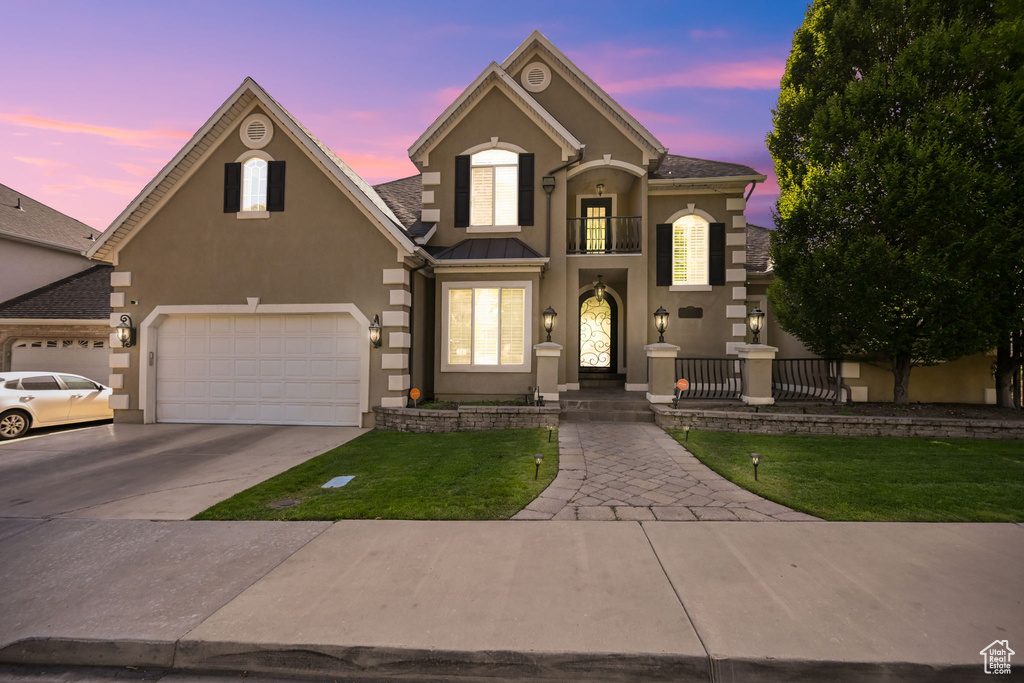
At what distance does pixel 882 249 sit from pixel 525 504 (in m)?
9.24

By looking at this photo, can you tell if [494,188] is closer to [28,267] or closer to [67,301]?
[67,301]

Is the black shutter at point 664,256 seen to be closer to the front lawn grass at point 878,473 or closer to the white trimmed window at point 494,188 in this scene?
the white trimmed window at point 494,188

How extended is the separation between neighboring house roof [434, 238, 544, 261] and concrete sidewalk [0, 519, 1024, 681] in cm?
770

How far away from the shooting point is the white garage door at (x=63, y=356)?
44.4 ft

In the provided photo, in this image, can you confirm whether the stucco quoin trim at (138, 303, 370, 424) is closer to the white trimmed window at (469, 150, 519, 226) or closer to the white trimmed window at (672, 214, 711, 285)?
the white trimmed window at (469, 150, 519, 226)

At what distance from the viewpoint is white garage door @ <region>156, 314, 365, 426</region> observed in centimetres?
1038

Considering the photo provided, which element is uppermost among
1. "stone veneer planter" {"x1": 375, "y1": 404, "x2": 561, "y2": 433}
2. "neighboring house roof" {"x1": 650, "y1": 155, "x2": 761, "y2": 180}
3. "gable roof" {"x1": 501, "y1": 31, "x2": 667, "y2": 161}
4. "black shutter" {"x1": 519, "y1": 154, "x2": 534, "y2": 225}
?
"gable roof" {"x1": 501, "y1": 31, "x2": 667, "y2": 161}

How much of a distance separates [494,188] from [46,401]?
11.9 m

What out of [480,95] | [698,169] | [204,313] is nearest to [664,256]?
[698,169]

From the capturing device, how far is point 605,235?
523 inches

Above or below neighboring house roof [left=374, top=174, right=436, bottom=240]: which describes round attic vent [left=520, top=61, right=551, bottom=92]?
above

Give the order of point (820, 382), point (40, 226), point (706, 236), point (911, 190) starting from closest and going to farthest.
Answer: point (911, 190), point (820, 382), point (706, 236), point (40, 226)

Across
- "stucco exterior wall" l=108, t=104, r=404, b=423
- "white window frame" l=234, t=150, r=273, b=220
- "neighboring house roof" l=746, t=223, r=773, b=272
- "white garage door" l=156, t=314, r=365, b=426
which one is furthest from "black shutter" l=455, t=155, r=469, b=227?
"neighboring house roof" l=746, t=223, r=773, b=272

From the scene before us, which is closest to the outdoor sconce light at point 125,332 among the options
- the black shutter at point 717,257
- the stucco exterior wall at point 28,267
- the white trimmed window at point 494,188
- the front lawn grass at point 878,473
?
the white trimmed window at point 494,188
